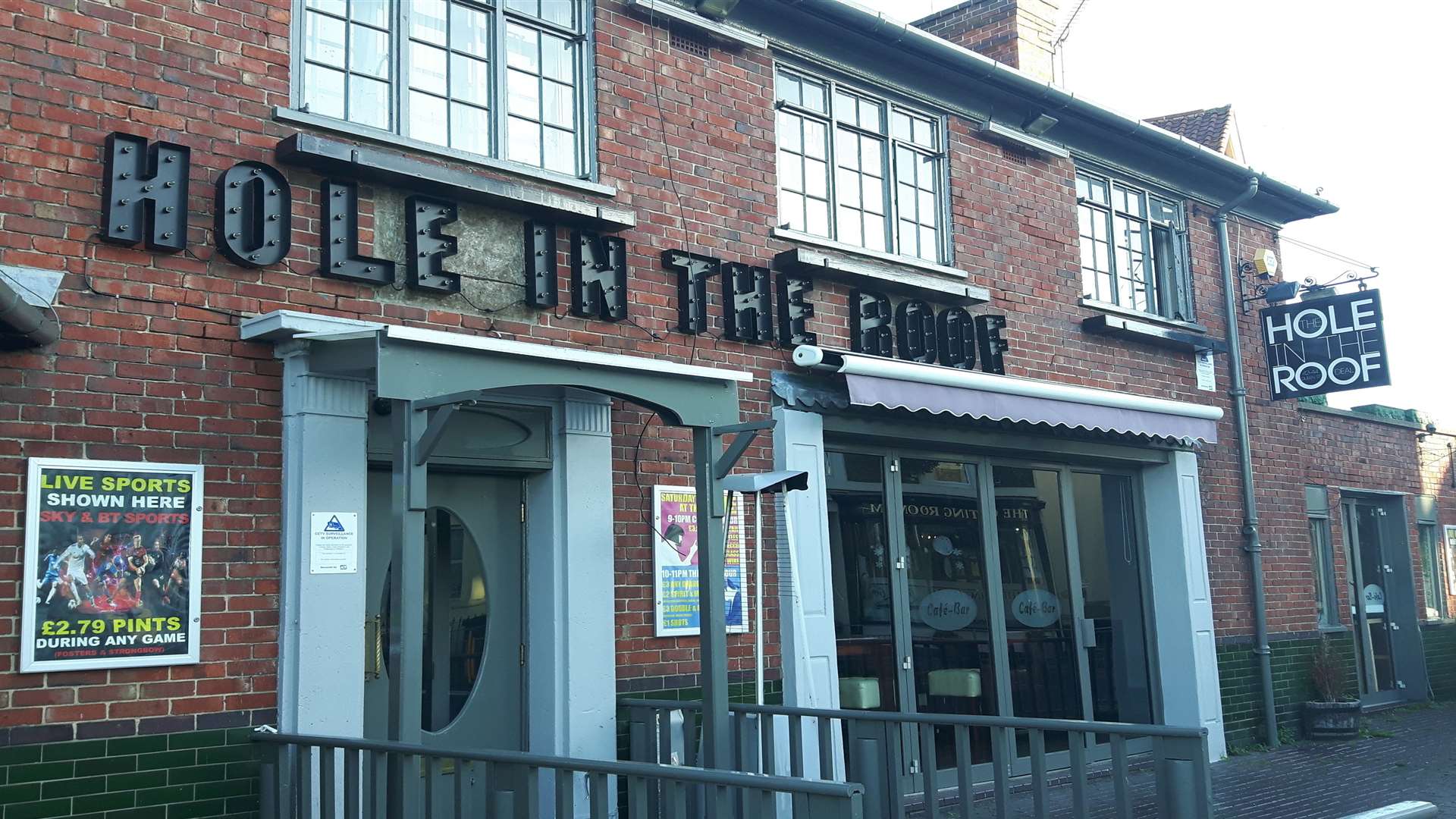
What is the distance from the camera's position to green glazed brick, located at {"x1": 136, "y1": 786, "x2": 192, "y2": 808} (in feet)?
19.0

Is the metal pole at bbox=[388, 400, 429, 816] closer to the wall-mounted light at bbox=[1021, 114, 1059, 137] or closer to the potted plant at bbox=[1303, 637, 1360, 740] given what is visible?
the wall-mounted light at bbox=[1021, 114, 1059, 137]

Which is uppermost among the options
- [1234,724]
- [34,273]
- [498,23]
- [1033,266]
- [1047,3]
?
[1047,3]

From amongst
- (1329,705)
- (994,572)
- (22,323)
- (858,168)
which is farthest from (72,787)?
(1329,705)

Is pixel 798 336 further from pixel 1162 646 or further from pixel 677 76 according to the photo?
pixel 1162 646

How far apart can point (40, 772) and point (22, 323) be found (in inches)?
73.8

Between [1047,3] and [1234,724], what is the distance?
697 centimetres

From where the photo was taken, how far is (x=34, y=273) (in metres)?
5.82

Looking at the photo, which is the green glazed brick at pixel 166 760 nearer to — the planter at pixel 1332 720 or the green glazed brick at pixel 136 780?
the green glazed brick at pixel 136 780

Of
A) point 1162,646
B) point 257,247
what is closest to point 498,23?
point 257,247

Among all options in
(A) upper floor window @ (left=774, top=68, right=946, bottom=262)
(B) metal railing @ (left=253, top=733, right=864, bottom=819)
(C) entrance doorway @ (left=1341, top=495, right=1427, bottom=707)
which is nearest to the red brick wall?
(B) metal railing @ (left=253, top=733, right=864, bottom=819)

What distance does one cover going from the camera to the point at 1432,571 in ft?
53.8

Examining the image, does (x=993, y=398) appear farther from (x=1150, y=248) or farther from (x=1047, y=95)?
(x=1150, y=248)

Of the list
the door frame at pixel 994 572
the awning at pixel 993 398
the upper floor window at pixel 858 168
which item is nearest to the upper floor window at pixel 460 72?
the upper floor window at pixel 858 168

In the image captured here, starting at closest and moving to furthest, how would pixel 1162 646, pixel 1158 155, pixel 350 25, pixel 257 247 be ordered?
pixel 257 247
pixel 350 25
pixel 1162 646
pixel 1158 155
